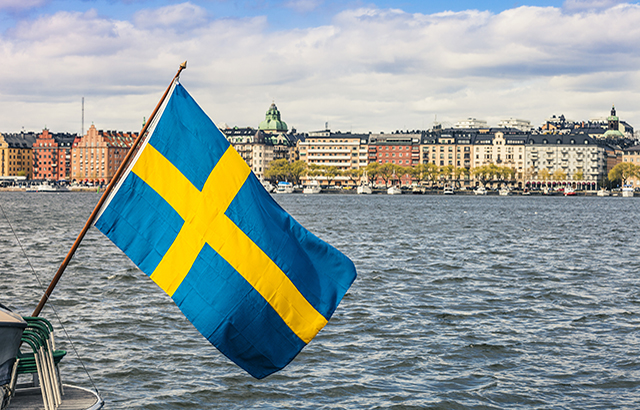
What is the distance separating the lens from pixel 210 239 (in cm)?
707

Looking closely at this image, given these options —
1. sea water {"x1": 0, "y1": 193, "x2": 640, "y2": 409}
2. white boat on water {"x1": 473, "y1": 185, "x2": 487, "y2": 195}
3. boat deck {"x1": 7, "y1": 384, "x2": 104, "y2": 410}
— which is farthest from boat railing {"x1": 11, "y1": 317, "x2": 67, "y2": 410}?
white boat on water {"x1": 473, "y1": 185, "x2": 487, "y2": 195}

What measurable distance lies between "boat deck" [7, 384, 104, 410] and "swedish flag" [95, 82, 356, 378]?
123 cm

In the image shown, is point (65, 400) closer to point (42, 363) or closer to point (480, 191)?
point (42, 363)

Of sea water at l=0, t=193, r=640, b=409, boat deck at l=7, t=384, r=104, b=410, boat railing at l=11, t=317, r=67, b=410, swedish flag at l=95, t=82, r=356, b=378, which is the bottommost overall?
sea water at l=0, t=193, r=640, b=409

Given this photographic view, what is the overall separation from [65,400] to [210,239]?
6.48 ft

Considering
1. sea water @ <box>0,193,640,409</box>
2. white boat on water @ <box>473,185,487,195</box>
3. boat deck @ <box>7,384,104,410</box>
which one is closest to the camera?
boat deck @ <box>7,384,104,410</box>

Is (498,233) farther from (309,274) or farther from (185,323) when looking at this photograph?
(309,274)

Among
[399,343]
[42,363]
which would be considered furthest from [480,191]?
[42,363]

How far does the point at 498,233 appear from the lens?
5238cm

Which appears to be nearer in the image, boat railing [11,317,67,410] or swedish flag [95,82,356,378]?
boat railing [11,317,67,410]

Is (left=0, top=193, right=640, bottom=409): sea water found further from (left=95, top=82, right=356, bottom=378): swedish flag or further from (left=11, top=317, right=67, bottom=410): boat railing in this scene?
(left=95, top=82, right=356, bottom=378): swedish flag

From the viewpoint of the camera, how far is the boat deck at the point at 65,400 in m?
6.83

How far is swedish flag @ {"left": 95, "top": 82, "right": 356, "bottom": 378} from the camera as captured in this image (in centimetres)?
691

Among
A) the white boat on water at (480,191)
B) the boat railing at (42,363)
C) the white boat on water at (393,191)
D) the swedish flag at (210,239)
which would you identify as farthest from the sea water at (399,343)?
the white boat on water at (480,191)
